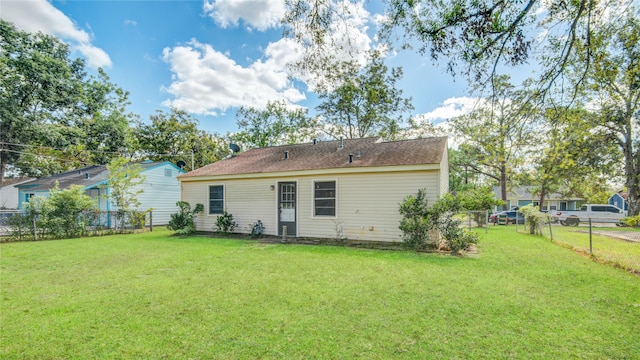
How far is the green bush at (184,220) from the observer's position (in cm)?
1152

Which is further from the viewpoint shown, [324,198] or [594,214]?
[594,214]

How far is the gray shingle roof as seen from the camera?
9.14m

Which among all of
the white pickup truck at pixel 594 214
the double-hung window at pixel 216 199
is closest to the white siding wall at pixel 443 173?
the double-hung window at pixel 216 199

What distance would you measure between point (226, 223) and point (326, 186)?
14.1ft

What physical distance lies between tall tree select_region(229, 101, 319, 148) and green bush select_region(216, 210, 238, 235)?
16.7 meters

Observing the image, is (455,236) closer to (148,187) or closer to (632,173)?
(148,187)

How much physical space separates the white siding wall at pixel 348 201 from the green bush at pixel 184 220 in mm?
1531

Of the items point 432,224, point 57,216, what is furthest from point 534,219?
point 57,216

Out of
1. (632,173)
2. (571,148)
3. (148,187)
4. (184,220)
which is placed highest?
(571,148)

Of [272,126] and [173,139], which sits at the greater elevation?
[272,126]

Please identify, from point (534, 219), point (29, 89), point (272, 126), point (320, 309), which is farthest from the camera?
point (272, 126)

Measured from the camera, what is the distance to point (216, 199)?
1195cm

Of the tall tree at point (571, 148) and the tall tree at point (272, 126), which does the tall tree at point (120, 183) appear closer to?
the tall tree at point (272, 126)

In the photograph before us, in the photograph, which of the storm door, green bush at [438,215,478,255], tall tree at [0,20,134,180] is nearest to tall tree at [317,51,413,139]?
the storm door
